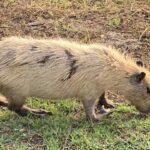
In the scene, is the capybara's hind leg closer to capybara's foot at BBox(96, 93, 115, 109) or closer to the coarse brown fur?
capybara's foot at BBox(96, 93, 115, 109)

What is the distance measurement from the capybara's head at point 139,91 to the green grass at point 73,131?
0.13m

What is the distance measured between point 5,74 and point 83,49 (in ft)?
3.10

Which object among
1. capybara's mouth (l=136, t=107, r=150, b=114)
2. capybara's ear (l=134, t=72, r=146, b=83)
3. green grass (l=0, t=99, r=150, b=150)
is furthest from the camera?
capybara's mouth (l=136, t=107, r=150, b=114)

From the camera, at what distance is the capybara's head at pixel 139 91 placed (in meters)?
6.07

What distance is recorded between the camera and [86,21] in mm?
8141

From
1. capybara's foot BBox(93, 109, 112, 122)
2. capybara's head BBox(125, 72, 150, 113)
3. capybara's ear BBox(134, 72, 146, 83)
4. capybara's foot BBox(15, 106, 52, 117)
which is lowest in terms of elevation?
capybara's foot BBox(93, 109, 112, 122)

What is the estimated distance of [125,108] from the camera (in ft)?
20.5

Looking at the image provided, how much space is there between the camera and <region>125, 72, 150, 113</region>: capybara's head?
19.9ft

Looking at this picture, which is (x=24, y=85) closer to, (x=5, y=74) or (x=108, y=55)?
(x=5, y=74)

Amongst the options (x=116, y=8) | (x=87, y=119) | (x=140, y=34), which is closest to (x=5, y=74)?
(x=87, y=119)

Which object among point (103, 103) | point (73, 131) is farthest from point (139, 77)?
point (73, 131)

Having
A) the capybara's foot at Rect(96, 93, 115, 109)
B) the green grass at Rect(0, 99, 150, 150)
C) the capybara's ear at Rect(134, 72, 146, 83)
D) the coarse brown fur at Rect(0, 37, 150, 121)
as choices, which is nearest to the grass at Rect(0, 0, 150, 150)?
the green grass at Rect(0, 99, 150, 150)

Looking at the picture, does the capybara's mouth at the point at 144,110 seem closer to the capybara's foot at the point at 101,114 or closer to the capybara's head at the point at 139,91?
the capybara's head at the point at 139,91

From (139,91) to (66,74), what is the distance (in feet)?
2.82
